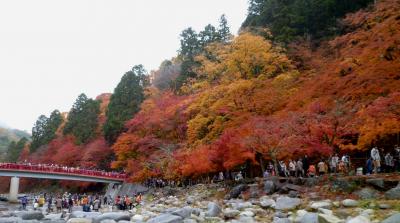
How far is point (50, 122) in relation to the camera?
63375mm

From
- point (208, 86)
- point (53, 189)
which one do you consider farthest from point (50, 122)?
point (208, 86)

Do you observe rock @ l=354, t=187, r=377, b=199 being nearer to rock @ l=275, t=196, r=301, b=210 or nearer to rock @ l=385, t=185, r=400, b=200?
rock @ l=385, t=185, r=400, b=200

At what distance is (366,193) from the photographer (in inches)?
493

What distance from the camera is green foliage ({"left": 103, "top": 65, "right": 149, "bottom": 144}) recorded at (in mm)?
45356

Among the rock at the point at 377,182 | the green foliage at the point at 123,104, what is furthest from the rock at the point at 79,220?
the green foliage at the point at 123,104

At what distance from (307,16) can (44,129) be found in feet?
155

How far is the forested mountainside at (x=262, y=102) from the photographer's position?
53.1 ft

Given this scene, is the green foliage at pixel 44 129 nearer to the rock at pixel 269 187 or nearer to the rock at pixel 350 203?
the rock at pixel 269 187

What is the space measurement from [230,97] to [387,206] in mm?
15816

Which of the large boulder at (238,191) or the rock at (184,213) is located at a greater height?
the large boulder at (238,191)

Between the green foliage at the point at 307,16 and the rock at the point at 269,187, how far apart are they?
19611 millimetres

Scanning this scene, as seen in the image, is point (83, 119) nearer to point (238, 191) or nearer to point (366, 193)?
point (238, 191)

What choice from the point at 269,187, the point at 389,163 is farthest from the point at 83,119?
the point at 389,163

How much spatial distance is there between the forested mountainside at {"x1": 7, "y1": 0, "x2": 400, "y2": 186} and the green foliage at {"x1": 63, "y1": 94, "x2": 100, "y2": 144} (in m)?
0.19
